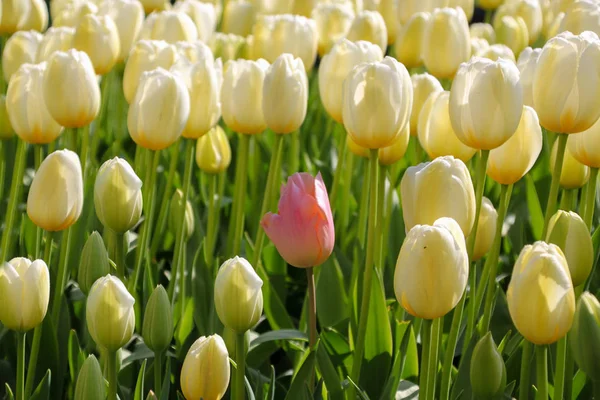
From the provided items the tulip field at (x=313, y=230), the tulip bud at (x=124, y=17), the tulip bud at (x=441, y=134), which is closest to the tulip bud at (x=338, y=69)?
the tulip field at (x=313, y=230)

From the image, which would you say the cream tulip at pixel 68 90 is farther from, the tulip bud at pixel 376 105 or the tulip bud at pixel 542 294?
the tulip bud at pixel 542 294

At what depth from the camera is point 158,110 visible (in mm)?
1492

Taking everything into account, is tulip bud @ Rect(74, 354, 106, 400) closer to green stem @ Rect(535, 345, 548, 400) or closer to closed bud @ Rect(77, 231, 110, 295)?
closed bud @ Rect(77, 231, 110, 295)

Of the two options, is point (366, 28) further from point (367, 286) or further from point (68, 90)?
point (367, 286)

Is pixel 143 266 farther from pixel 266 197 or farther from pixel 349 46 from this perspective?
pixel 349 46

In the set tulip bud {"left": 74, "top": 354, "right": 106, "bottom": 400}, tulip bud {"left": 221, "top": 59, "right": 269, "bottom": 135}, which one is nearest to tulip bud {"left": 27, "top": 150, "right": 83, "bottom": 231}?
tulip bud {"left": 74, "top": 354, "right": 106, "bottom": 400}

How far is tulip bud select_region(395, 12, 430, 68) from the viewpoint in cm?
216

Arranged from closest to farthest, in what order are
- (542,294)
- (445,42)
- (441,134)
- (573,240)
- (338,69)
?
1. (542,294)
2. (573,240)
3. (441,134)
4. (338,69)
5. (445,42)

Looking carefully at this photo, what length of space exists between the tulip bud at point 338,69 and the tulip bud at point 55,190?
55 cm

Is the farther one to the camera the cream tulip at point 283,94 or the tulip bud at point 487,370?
the cream tulip at point 283,94

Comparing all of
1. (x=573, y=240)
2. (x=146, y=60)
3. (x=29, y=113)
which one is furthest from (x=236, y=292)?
(x=146, y=60)

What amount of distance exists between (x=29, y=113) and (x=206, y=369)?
75 cm

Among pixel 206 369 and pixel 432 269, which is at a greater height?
pixel 432 269

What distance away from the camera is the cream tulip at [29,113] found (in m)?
1.65
